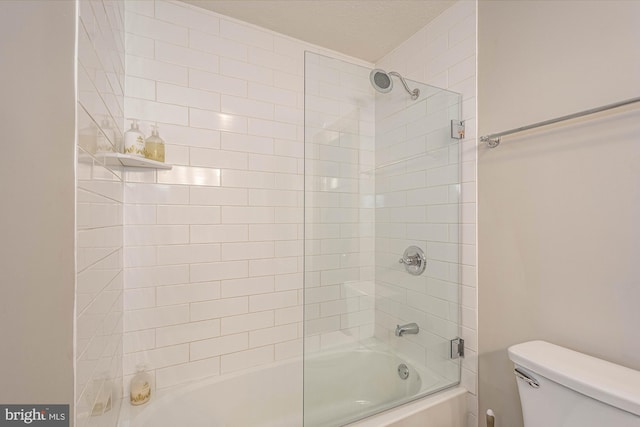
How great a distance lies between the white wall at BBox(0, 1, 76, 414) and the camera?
498mm

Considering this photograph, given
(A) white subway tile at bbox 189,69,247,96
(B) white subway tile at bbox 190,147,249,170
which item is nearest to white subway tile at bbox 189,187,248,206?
(B) white subway tile at bbox 190,147,249,170

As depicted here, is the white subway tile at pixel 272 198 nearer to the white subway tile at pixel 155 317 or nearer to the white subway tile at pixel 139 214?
the white subway tile at pixel 139 214

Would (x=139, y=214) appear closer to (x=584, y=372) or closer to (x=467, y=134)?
(x=467, y=134)

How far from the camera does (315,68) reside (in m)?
1.11

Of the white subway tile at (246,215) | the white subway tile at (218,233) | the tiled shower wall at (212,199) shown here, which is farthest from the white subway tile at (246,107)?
the white subway tile at (218,233)

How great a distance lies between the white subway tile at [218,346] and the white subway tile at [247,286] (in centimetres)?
24

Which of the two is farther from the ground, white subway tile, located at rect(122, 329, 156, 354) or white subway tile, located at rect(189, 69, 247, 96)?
white subway tile, located at rect(189, 69, 247, 96)

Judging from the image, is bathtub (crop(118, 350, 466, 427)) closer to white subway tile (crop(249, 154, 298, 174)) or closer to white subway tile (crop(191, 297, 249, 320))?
white subway tile (crop(191, 297, 249, 320))

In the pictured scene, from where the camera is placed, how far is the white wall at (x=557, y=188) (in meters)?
0.88

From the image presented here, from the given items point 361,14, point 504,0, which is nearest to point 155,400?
point 361,14

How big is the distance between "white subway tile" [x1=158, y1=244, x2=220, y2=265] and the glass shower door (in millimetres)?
654

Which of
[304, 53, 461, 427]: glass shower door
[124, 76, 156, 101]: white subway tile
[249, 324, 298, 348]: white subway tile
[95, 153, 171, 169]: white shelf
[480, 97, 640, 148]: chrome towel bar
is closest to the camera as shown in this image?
[480, 97, 640, 148]: chrome towel bar

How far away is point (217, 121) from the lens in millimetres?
1526

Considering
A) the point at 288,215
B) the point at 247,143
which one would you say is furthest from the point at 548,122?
the point at 247,143
